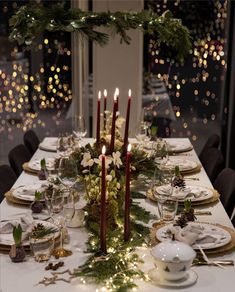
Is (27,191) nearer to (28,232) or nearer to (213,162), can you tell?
(28,232)

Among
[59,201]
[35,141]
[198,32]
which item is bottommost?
[35,141]

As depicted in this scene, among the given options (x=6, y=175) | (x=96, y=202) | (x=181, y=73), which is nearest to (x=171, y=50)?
(x=181, y=73)

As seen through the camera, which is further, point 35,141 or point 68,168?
point 35,141

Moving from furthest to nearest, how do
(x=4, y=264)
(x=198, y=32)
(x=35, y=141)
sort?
1. (x=198, y=32)
2. (x=35, y=141)
3. (x=4, y=264)

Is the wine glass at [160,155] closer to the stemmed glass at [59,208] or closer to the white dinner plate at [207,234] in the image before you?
the white dinner plate at [207,234]

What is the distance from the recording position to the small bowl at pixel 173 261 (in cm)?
181

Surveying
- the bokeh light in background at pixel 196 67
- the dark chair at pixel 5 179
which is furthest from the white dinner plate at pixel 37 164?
the bokeh light in background at pixel 196 67

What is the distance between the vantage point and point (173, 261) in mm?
1812

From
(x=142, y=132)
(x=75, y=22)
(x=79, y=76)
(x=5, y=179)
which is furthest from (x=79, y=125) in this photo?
(x=79, y=76)

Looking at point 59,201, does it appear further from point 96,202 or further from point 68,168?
point 68,168

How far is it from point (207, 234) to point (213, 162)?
1.57 m

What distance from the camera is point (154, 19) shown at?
2457mm

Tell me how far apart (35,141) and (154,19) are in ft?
6.90

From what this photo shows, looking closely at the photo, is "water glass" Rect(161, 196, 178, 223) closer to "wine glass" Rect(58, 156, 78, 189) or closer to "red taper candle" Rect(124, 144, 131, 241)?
"red taper candle" Rect(124, 144, 131, 241)
